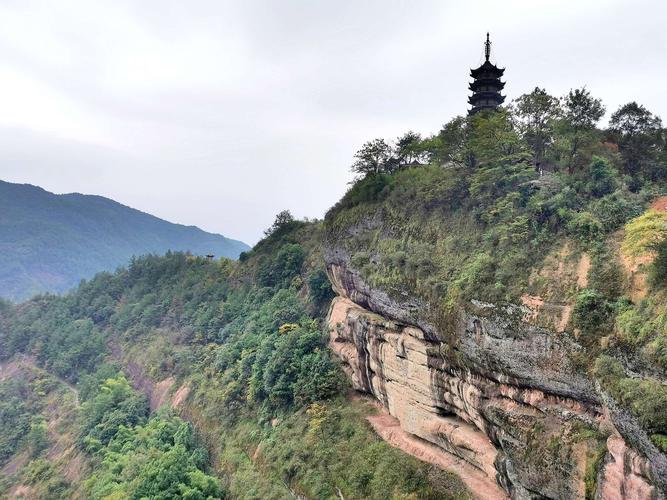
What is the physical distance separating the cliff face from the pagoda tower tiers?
2287 cm

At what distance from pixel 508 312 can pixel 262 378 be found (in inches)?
822

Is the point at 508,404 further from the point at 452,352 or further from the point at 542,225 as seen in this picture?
the point at 542,225

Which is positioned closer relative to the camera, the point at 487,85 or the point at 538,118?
the point at 538,118

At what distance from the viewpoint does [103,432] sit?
3941cm

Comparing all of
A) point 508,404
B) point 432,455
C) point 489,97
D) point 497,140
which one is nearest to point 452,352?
point 508,404

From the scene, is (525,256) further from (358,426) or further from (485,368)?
(358,426)

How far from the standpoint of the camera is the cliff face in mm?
13398

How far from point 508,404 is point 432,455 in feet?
19.4

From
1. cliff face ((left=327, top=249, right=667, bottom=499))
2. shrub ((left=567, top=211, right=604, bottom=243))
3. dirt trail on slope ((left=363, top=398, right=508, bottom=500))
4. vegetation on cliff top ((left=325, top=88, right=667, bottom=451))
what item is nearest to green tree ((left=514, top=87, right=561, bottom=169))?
vegetation on cliff top ((left=325, top=88, right=667, bottom=451))

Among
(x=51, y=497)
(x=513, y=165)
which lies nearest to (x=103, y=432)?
(x=51, y=497)

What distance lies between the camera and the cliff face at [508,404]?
13398mm

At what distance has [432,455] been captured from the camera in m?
21.1

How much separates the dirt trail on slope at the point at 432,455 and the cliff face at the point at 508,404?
19 cm

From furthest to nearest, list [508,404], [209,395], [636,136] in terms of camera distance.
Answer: [209,395], [636,136], [508,404]
